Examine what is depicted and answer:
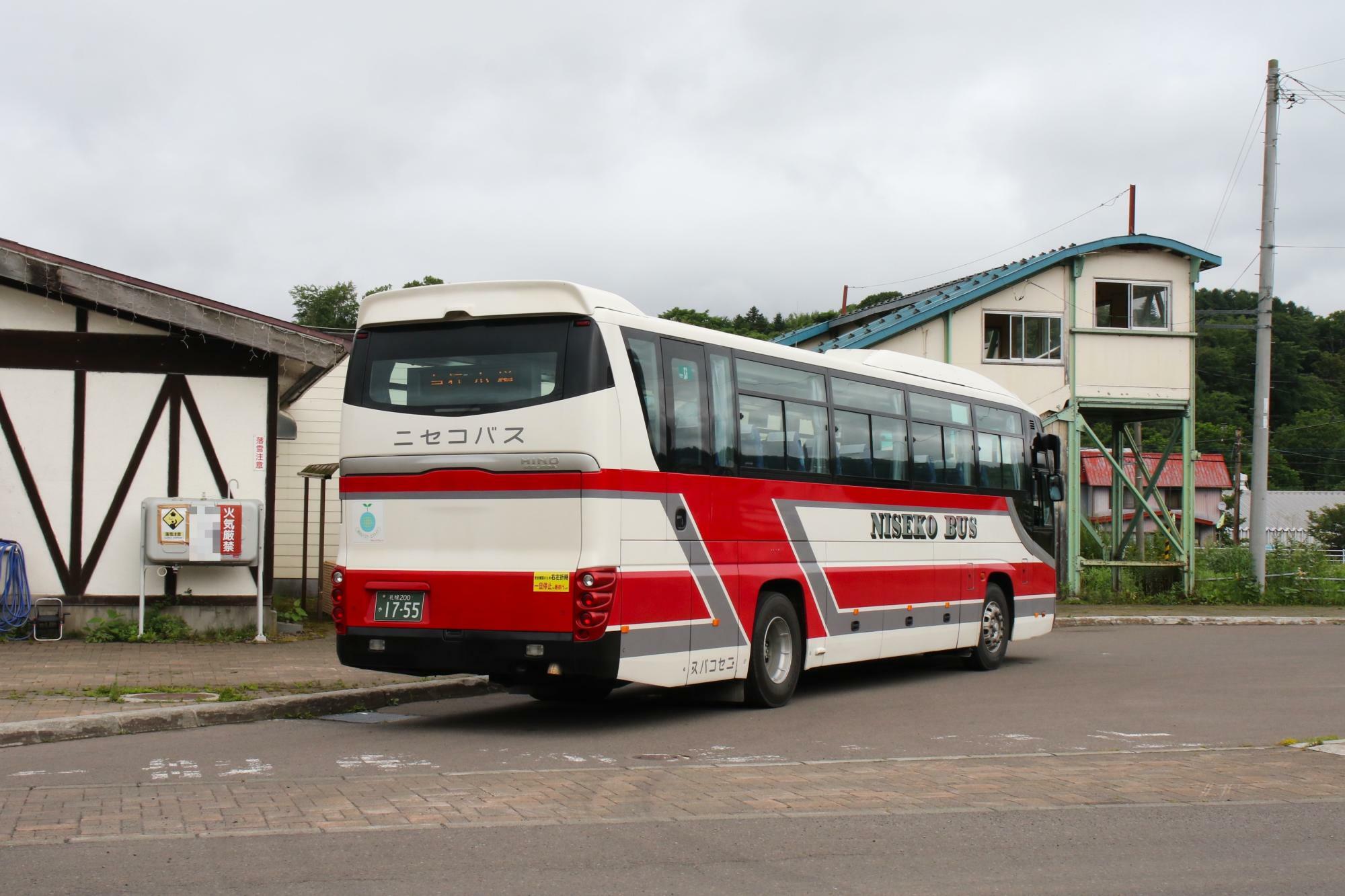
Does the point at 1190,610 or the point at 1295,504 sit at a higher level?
the point at 1295,504

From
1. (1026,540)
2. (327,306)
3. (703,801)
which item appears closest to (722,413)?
(703,801)

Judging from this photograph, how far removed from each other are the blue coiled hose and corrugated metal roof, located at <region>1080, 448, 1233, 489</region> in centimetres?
6669

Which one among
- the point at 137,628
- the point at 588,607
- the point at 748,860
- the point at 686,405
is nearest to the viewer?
the point at 748,860

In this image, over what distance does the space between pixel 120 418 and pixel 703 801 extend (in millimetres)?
Answer: 11465

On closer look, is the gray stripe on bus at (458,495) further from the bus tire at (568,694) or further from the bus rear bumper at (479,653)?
the bus tire at (568,694)

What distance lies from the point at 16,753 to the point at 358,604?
272cm

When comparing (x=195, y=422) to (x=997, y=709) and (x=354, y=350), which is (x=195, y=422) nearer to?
(x=354, y=350)

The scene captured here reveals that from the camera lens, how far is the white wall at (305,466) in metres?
25.4

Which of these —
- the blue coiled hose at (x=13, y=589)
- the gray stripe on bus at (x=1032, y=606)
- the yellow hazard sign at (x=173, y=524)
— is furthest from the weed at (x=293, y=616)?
the gray stripe on bus at (x=1032, y=606)

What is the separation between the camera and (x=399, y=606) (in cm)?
1090

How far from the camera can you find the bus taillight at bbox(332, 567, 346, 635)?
11141 mm

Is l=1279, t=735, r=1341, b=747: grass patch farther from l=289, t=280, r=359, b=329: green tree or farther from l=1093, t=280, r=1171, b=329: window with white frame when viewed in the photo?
l=289, t=280, r=359, b=329: green tree

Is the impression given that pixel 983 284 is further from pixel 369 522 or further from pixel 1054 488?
pixel 369 522

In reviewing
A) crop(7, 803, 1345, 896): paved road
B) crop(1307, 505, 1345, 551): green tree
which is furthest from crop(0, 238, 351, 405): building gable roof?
Answer: crop(1307, 505, 1345, 551): green tree
